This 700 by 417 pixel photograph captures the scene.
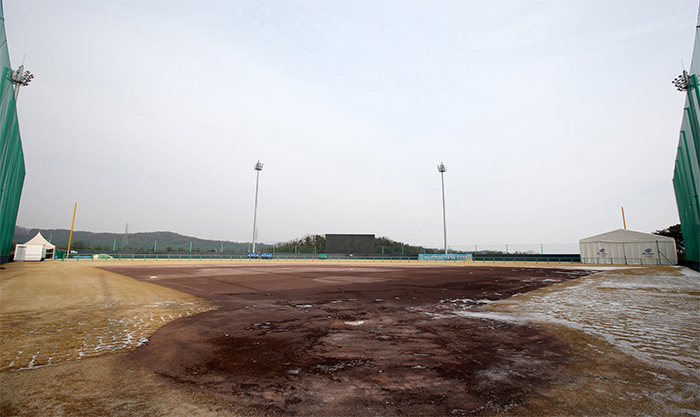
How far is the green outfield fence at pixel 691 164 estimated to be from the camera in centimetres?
1375

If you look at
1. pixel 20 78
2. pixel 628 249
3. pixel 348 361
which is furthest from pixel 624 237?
pixel 20 78

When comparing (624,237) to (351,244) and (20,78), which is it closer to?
(351,244)

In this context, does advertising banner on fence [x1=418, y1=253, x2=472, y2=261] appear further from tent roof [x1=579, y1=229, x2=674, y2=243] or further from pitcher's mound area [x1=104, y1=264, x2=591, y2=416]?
pitcher's mound area [x1=104, y1=264, x2=591, y2=416]

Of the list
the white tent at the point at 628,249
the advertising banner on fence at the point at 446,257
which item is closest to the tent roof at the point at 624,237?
the white tent at the point at 628,249

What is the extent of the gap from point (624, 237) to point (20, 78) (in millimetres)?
54947

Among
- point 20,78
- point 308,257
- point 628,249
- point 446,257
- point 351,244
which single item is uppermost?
point 20,78

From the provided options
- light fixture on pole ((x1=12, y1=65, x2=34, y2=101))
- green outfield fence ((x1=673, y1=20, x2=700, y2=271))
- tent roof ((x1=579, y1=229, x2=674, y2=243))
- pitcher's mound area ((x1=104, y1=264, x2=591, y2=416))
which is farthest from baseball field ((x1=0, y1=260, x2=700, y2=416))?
tent roof ((x1=579, y1=229, x2=674, y2=243))

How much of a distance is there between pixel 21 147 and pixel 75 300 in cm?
2762

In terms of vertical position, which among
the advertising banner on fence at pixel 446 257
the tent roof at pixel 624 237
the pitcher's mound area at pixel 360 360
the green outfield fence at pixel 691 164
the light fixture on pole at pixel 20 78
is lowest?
the pitcher's mound area at pixel 360 360

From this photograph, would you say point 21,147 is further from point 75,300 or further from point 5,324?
point 5,324

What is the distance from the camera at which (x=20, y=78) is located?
18.9 m

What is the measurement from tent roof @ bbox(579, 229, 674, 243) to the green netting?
164 ft

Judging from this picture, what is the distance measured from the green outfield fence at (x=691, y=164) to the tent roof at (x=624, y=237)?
6291 mm

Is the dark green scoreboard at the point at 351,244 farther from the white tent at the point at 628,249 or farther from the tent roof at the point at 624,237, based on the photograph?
the tent roof at the point at 624,237
